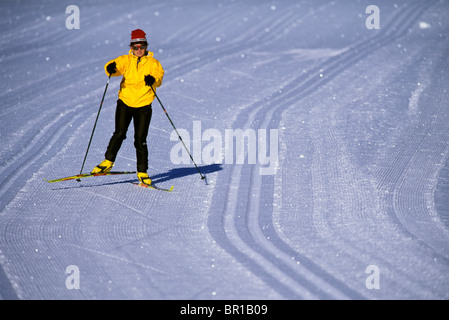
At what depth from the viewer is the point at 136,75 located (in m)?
6.65

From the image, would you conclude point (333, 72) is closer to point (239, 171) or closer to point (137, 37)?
point (239, 171)

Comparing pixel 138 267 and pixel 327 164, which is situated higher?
pixel 327 164

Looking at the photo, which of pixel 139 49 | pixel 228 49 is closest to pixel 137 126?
pixel 139 49

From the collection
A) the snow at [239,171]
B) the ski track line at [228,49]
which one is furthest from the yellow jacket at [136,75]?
the ski track line at [228,49]

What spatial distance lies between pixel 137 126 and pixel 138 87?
391 millimetres

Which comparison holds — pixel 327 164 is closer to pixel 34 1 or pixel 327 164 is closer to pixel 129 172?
pixel 129 172

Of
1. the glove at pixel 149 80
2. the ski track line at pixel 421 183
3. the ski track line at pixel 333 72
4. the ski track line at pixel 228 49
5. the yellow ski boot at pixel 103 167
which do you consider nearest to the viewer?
the ski track line at pixel 333 72

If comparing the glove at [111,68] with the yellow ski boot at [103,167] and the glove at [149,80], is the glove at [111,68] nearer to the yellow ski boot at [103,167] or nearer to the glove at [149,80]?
the glove at [149,80]

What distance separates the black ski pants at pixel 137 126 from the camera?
6.83m

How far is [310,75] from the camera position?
11656 mm

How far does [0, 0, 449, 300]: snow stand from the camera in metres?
5.08
